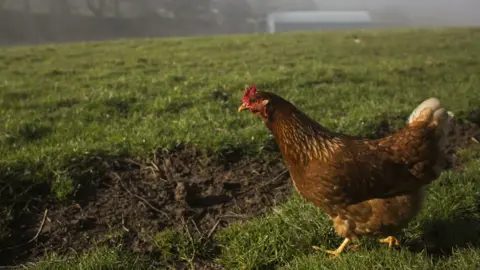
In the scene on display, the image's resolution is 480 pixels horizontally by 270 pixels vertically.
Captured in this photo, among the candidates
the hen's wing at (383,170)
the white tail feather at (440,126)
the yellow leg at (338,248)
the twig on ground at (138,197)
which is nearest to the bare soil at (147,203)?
the twig on ground at (138,197)

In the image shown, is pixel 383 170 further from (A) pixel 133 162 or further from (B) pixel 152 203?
(A) pixel 133 162

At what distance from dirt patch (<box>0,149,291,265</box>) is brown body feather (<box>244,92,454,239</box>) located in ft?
3.07

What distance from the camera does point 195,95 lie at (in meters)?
6.65

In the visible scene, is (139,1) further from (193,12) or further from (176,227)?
(176,227)

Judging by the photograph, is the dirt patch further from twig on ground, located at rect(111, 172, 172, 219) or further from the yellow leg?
the yellow leg

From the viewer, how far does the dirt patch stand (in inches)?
133

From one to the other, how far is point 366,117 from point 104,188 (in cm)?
348

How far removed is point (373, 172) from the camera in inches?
115

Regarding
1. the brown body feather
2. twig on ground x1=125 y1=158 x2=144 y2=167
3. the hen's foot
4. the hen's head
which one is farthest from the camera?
twig on ground x1=125 y1=158 x2=144 y2=167

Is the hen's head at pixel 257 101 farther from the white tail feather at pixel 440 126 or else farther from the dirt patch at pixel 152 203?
the white tail feather at pixel 440 126

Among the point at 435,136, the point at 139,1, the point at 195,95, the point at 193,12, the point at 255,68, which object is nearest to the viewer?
the point at 435,136

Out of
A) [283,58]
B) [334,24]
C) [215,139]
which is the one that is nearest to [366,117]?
[215,139]

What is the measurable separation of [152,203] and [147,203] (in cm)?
5

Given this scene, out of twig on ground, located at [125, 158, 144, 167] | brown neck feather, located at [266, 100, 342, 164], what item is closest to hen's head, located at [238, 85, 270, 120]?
brown neck feather, located at [266, 100, 342, 164]
